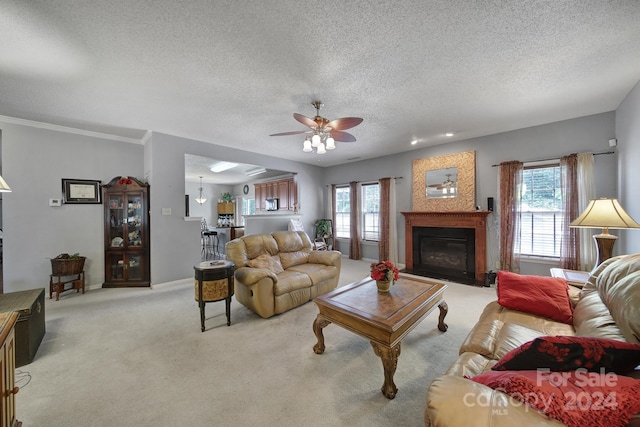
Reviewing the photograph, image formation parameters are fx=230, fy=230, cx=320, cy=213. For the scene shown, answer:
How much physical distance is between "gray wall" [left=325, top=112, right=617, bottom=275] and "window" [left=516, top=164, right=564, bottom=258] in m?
0.23

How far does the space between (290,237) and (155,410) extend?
2.48m

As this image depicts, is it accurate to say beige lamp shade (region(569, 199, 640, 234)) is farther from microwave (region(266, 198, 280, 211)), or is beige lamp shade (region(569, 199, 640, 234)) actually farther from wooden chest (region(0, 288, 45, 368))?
microwave (region(266, 198, 280, 211))

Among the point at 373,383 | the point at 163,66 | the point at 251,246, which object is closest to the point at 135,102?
the point at 163,66

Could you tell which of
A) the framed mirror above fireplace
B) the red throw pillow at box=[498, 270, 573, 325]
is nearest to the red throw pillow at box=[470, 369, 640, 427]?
the red throw pillow at box=[498, 270, 573, 325]

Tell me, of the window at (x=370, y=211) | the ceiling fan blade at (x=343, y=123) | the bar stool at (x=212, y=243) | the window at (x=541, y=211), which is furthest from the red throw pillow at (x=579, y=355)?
the bar stool at (x=212, y=243)

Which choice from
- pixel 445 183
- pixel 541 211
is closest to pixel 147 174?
pixel 445 183

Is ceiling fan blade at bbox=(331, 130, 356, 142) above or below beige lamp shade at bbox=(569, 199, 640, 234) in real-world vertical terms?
above

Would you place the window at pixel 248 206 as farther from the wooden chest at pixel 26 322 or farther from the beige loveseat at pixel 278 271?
the wooden chest at pixel 26 322

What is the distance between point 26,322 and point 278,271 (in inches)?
89.0

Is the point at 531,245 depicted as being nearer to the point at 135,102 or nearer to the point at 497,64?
the point at 497,64

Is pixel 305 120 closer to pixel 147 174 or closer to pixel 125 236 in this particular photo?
pixel 147 174

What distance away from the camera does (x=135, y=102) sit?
2.81m

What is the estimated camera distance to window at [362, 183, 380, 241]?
5906mm

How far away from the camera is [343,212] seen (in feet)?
21.5
